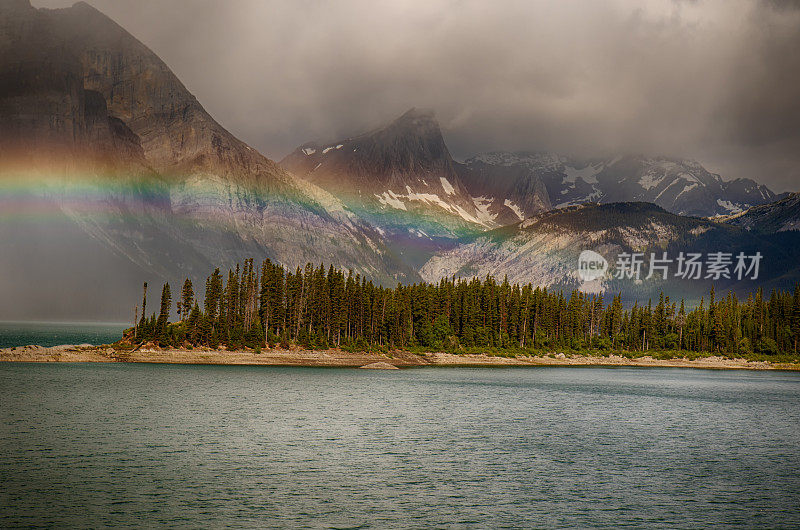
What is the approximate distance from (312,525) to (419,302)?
6361 inches

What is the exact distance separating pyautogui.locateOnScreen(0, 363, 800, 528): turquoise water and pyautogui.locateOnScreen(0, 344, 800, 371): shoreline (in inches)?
1641

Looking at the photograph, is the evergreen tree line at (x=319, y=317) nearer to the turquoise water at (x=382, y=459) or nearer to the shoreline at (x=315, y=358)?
the shoreline at (x=315, y=358)

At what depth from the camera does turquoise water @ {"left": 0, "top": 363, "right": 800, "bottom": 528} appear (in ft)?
107

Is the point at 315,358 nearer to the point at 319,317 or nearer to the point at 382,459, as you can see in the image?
the point at 319,317

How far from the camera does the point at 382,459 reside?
4591 centimetres

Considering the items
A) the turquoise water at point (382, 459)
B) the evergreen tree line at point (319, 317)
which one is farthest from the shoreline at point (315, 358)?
the turquoise water at point (382, 459)

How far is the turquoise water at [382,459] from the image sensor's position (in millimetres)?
32750

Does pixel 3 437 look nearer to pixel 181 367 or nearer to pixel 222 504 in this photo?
pixel 222 504

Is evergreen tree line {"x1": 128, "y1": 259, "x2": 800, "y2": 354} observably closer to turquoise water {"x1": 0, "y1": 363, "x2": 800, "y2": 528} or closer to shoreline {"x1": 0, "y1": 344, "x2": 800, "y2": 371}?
shoreline {"x1": 0, "y1": 344, "x2": 800, "y2": 371}

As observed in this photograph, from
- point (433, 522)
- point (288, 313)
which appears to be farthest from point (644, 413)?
point (288, 313)

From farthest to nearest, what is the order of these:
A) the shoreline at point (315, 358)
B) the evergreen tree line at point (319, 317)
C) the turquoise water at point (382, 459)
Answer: the evergreen tree line at point (319, 317) < the shoreline at point (315, 358) < the turquoise water at point (382, 459)

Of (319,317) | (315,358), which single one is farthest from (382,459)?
(319,317)

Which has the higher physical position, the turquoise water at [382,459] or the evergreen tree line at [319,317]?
the evergreen tree line at [319,317]

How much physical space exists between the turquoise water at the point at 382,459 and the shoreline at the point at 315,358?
4169 cm
